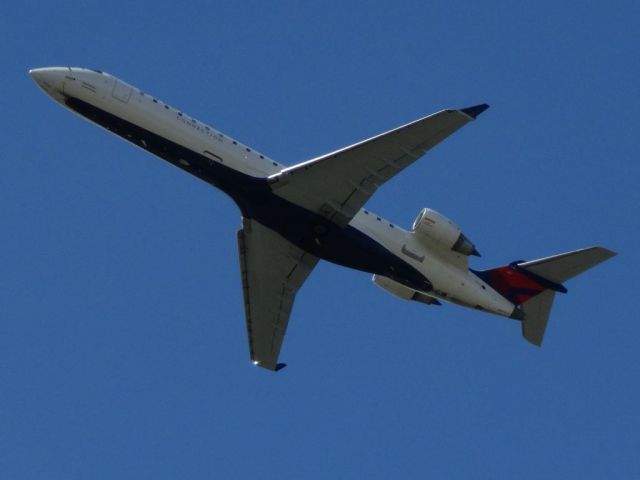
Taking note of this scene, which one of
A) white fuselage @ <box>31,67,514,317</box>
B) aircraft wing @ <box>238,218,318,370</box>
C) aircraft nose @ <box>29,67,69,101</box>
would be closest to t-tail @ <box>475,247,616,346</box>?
white fuselage @ <box>31,67,514,317</box>

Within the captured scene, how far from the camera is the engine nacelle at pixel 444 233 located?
139ft

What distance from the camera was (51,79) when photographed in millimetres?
41438

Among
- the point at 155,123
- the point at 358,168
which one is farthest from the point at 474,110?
the point at 155,123

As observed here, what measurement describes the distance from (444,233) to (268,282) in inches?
287

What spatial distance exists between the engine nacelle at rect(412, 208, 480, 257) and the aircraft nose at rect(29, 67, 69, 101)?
13.3 metres

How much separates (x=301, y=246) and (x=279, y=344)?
5.28m

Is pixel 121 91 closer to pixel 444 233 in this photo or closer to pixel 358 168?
pixel 358 168

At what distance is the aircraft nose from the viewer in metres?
41.4

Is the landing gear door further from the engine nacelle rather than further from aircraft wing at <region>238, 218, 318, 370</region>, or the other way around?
the engine nacelle

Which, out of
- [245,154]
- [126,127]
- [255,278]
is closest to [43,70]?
[126,127]

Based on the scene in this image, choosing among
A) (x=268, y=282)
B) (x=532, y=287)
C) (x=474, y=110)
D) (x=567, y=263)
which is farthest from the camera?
(x=268, y=282)

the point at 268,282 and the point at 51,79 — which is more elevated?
the point at 51,79

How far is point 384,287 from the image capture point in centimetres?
4525

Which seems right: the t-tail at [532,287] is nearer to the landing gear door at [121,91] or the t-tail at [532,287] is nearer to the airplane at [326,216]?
the airplane at [326,216]
